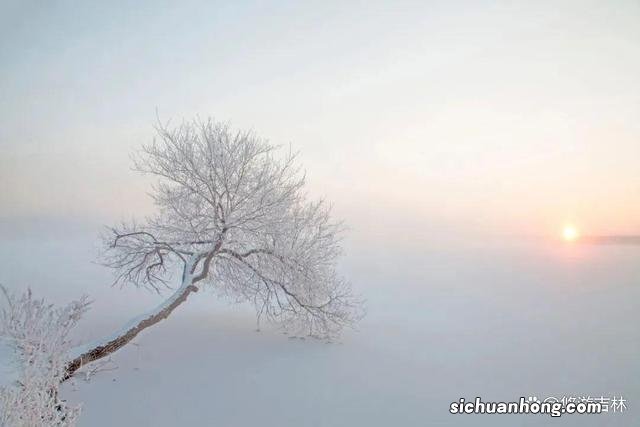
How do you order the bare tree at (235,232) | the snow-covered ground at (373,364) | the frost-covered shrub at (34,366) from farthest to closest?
the bare tree at (235,232)
the snow-covered ground at (373,364)
the frost-covered shrub at (34,366)

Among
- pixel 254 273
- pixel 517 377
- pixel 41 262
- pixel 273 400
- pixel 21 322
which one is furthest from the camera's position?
pixel 41 262

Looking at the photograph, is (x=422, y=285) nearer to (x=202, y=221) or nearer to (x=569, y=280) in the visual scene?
(x=569, y=280)

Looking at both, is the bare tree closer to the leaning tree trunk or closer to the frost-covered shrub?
the leaning tree trunk

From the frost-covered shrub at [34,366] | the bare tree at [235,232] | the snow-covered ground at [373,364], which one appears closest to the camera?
the frost-covered shrub at [34,366]

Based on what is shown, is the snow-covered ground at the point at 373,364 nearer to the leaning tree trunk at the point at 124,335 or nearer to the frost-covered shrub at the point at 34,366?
the leaning tree trunk at the point at 124,335

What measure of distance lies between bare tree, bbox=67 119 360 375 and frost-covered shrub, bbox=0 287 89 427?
4696 mm

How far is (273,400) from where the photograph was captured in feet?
26.7

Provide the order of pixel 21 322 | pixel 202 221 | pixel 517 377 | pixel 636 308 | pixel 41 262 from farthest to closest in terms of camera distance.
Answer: pixel 41 262 < pixel 636 308 < pixel 202 221 < pixel 517 377 < pixel 21 322

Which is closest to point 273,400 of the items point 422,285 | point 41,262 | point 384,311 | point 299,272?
point 299,272

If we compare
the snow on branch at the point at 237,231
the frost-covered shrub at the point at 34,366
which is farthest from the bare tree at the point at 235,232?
the frost-covered shrub at the point at 34,366

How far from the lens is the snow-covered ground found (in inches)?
298

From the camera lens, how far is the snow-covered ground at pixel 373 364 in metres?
7.58

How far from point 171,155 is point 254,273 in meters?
4.14

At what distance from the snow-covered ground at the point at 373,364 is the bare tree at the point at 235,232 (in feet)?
5.30
